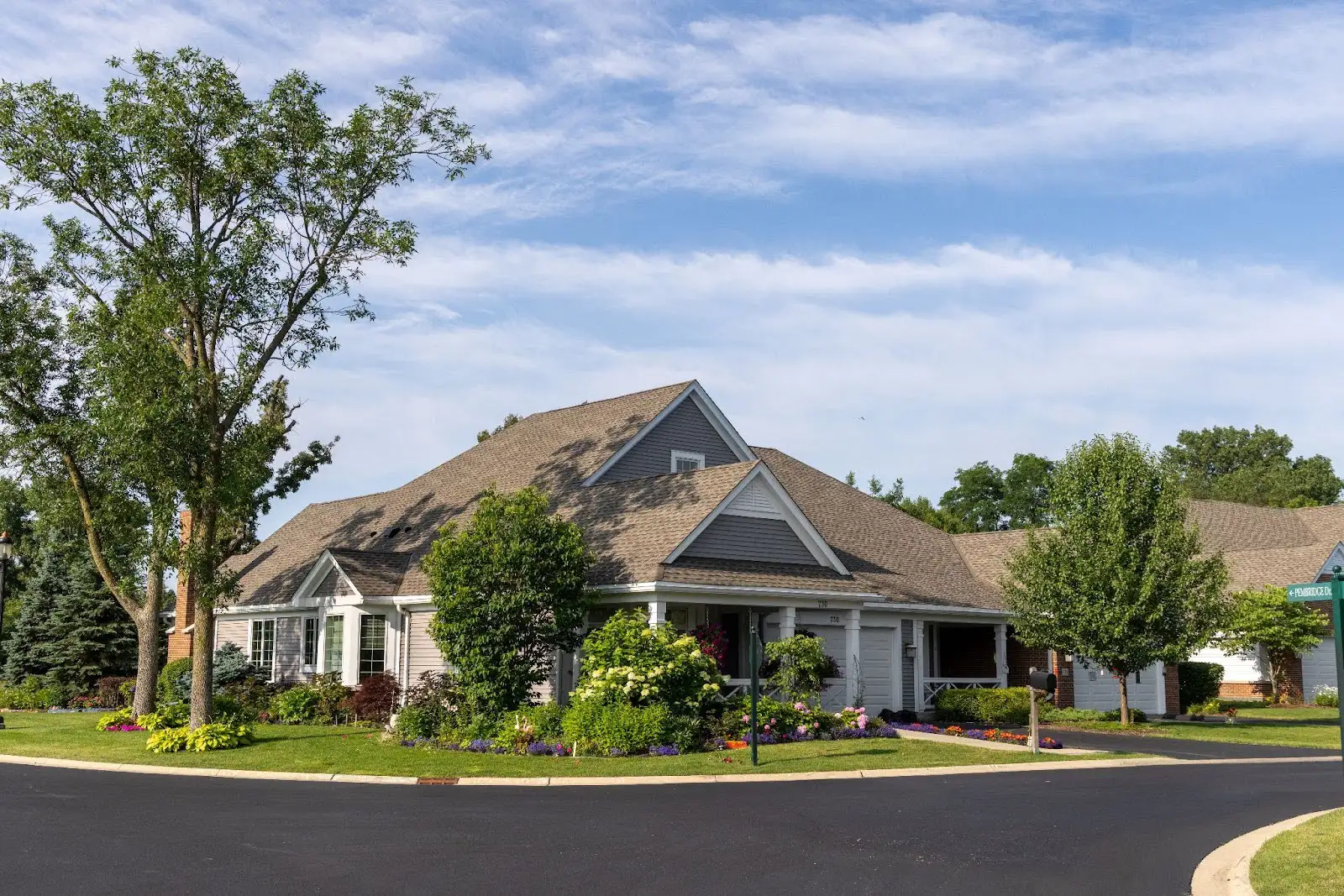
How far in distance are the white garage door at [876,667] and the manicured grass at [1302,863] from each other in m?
16.2


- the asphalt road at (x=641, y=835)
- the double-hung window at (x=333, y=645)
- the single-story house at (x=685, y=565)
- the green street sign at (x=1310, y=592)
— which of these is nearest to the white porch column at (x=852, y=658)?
the single-story house at (x=685, y=565)

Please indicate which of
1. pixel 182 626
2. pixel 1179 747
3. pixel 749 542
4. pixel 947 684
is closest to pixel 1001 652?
pixel 947 684

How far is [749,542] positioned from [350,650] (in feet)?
35.5

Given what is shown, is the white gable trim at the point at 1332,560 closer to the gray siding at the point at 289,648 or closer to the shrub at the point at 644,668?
the shrub at the point at 644,668

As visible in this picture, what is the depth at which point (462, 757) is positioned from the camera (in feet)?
70.4

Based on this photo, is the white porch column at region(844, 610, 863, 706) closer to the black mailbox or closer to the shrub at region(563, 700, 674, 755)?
the black mailbox

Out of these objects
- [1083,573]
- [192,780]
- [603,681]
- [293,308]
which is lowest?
[192,780]

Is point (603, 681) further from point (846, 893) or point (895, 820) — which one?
point (846, 893)

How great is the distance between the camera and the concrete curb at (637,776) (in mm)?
18625

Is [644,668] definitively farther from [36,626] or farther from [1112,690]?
[36,626]

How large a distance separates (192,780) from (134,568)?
470 inches

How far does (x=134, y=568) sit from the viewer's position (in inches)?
1180

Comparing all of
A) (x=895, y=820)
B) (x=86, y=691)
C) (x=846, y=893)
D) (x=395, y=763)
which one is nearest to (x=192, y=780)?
(x=395, y=763)

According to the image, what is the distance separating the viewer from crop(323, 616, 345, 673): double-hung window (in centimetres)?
3198
